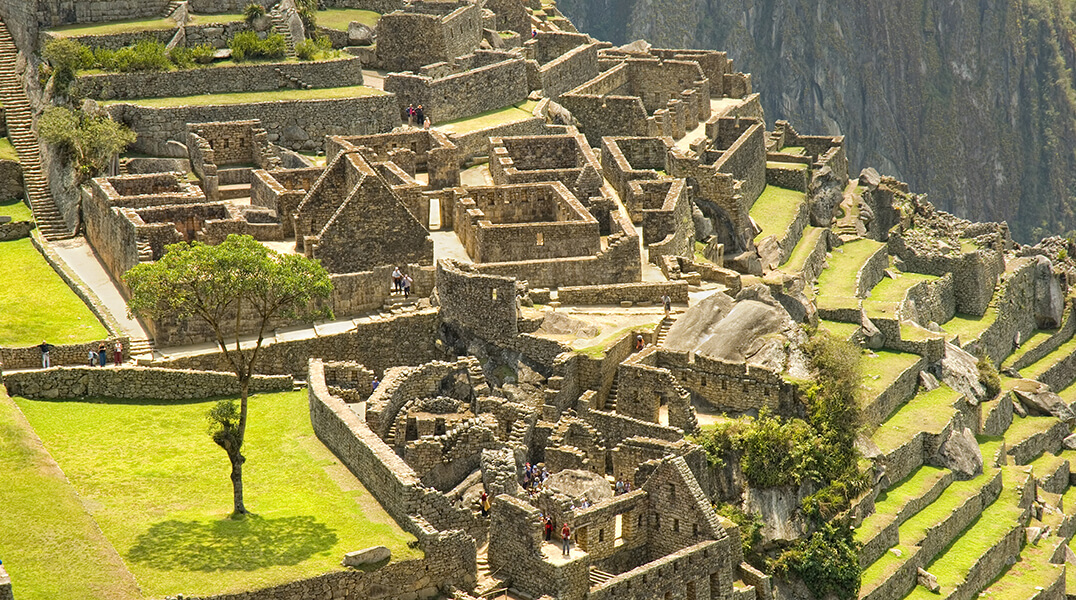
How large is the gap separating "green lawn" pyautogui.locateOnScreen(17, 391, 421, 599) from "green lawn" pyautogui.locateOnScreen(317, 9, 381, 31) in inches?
1534

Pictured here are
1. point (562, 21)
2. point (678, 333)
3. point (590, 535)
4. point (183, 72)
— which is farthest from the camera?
point (562, 21)

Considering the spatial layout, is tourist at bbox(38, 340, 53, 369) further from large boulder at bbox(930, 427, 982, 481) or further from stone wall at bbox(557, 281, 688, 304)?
large boulder at bbox(930, 427, 982, 481)

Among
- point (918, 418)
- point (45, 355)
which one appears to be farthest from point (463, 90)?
point (45, 355)

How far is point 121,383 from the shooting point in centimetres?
4925

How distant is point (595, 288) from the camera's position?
2288 inches

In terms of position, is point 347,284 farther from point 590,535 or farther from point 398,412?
point 590,535

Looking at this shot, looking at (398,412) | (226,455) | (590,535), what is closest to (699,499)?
(590,535)

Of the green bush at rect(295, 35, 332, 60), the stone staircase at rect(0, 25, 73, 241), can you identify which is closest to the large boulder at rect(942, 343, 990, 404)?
the green bush at rect(295, 35, 332, 60)

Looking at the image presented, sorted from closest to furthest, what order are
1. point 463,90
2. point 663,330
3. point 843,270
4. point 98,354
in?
1. point 98,354
2. point 663,330
3. point 843,270
4. point 463,90

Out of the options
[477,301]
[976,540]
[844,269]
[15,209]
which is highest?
[477,301]

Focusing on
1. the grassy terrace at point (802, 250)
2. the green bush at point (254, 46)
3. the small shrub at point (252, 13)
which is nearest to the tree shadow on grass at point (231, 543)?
the grassy terrace at point (802, 250)

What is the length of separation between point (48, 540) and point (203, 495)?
5.99 metres

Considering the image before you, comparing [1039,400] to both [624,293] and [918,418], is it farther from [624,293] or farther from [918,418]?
[624,293]

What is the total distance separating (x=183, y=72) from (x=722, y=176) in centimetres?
2512
